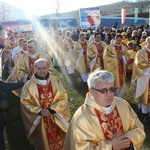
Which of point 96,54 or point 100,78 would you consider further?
point 96,54

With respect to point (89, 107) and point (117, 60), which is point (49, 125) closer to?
point (89, 107)

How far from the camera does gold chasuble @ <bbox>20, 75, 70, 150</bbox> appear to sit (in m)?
4.59

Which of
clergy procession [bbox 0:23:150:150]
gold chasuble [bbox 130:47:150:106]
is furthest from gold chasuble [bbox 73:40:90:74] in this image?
gold chasuble [bbox 130:47:150:106]

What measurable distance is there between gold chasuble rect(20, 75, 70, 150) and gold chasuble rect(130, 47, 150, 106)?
2.62 metres

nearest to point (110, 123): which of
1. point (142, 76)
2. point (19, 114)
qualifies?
point (142, 76)

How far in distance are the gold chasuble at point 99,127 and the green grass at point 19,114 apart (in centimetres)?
231

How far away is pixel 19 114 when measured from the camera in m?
7.43

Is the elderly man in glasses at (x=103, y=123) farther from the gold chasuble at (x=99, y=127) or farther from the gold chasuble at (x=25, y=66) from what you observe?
the gold chasuble at (x=25, y=66)

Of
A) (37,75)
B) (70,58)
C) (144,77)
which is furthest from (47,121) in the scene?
(70,58)

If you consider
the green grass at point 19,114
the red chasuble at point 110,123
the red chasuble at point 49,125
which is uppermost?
the red chasuble at point 110,123

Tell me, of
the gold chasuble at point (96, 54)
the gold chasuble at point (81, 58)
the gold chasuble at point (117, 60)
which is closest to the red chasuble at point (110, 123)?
the gold chasuble at point (117, 60)

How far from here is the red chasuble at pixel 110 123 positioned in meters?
2.98

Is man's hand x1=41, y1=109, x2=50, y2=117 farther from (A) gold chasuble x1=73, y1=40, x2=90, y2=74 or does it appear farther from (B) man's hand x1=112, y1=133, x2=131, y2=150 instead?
(A) gold chasuble x1=73, y1=40, x2=90, y2=74

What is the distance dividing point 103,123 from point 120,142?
30cm
